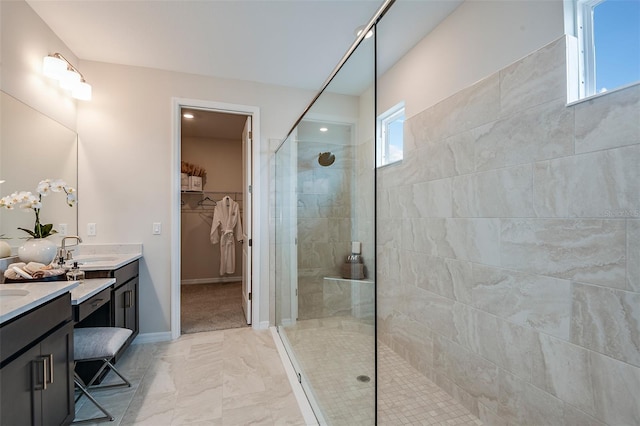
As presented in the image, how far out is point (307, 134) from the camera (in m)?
2.32

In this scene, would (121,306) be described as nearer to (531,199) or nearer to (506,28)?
(531,199)

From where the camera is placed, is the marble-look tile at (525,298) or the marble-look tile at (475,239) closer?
the marble-look tile at (525,298)

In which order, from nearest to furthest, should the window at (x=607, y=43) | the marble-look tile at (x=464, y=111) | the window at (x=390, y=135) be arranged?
the window at (x=607, y=43) < the marble-look tile at (x=464, y=111) < the window at (x=390, y=135)

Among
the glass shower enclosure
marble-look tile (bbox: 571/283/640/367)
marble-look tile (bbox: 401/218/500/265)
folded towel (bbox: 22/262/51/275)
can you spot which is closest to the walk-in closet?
the glass shower enclosure

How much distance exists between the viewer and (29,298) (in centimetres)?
125

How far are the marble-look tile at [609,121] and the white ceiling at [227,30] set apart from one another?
1.09m

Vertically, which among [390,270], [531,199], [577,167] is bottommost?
[390,270]

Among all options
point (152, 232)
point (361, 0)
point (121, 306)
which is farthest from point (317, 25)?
point (121, 306)

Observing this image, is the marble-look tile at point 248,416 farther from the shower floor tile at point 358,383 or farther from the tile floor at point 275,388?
the shower floor tile at point 358,383

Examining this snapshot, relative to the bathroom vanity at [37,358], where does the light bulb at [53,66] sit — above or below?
above

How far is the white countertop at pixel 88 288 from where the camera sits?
5.45 feet

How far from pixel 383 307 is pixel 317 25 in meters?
2.45

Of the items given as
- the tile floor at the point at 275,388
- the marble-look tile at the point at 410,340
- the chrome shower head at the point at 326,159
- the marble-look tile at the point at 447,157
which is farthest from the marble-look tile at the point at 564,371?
the chrome shower head at the point at 326,159

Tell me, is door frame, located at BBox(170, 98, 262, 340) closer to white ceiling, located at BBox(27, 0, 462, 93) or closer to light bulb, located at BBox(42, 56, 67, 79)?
white ceiling, located at BBox(27, 0, 462, 93)
